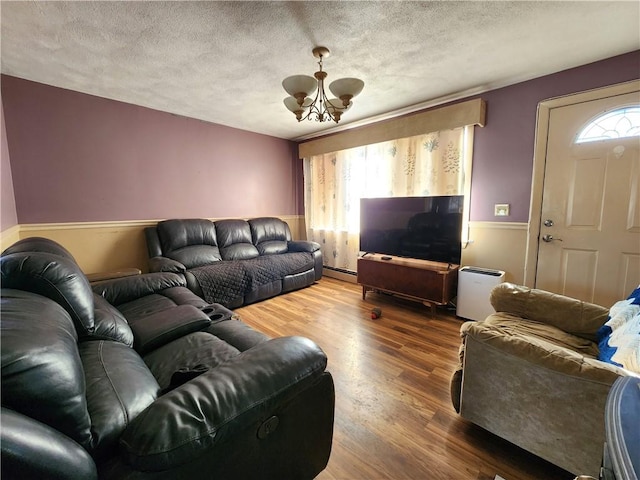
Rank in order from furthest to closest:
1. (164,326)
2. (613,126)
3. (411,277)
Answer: (411,277) → (613,126) → (164,326)

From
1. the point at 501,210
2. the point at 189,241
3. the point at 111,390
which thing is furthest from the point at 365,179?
the point at 111,390

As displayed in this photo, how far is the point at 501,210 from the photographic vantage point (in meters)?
2.78

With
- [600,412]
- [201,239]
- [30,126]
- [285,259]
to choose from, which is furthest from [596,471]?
[30,126]

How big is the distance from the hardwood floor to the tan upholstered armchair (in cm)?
14

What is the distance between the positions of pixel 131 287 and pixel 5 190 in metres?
1.53

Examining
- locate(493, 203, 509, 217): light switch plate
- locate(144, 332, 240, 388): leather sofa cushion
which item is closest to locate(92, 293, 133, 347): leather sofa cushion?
locate(144, 332, 240, 388): leather sofa cushion

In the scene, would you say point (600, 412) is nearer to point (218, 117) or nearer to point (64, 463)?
point (64, 463)

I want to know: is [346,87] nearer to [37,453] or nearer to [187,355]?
[187,355]

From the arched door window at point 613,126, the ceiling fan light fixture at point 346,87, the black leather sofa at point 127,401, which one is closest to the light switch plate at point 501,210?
the arched door window at point 613,126

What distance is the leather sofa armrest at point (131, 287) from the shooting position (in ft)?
6.38

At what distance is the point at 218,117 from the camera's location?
142 inches

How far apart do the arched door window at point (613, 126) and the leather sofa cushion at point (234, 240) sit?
3.75m

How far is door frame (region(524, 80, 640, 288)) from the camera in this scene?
232cm

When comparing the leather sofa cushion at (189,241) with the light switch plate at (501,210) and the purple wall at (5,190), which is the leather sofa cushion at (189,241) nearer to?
the purple wall at (5,190)
